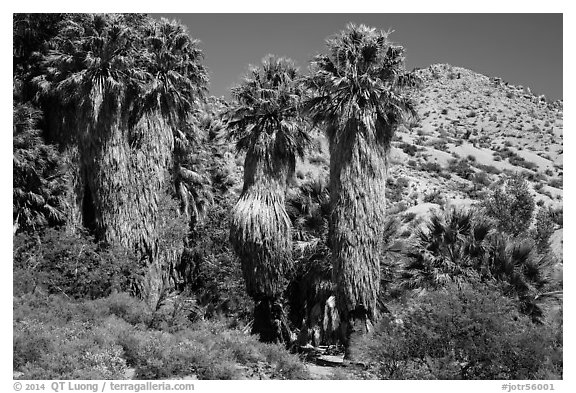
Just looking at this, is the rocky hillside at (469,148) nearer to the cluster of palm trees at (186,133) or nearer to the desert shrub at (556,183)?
the desert shrub at (556,183)

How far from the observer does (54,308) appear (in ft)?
63.8

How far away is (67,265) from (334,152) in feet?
32.4

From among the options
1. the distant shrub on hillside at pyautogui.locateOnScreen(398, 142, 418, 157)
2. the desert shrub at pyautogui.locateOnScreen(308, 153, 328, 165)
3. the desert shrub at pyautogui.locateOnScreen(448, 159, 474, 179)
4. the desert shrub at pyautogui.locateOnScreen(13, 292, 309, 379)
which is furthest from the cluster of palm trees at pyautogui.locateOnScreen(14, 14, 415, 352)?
the distant shrub on hillside at pyautogui.locateOnScreen(398, 142, 418, 157)

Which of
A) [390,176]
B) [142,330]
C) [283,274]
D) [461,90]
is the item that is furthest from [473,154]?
[142,330]

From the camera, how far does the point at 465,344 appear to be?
1483 cm

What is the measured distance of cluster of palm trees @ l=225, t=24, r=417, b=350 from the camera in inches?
793

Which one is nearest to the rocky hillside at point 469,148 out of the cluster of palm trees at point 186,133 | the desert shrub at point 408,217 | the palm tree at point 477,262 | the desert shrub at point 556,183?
the desert shrub at point 556,183

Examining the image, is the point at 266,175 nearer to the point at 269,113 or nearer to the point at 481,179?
the point at 269,113

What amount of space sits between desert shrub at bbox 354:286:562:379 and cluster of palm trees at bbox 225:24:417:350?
13.2 ft

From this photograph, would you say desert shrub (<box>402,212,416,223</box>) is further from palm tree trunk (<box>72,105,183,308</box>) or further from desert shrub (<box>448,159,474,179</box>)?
palm tree trunk (<box>72,105,183,308</box>)

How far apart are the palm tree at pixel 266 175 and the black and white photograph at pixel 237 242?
0.06 metres

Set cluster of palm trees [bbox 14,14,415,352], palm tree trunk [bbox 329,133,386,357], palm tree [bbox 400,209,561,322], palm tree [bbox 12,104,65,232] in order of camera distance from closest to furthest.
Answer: palm tree [bbox 400,209,561,322] → palm tree trunk [bbox 329,133,386,357] → cluster of palm trees [bbox 14,14,415,352] → palm tree [bbox 12,104,65,232]

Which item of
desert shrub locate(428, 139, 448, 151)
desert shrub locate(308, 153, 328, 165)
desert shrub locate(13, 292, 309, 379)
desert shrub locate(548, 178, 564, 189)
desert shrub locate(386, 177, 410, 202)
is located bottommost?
desert shrub locate(13, 292, 309, 379)

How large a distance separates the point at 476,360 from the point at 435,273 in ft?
19.0
